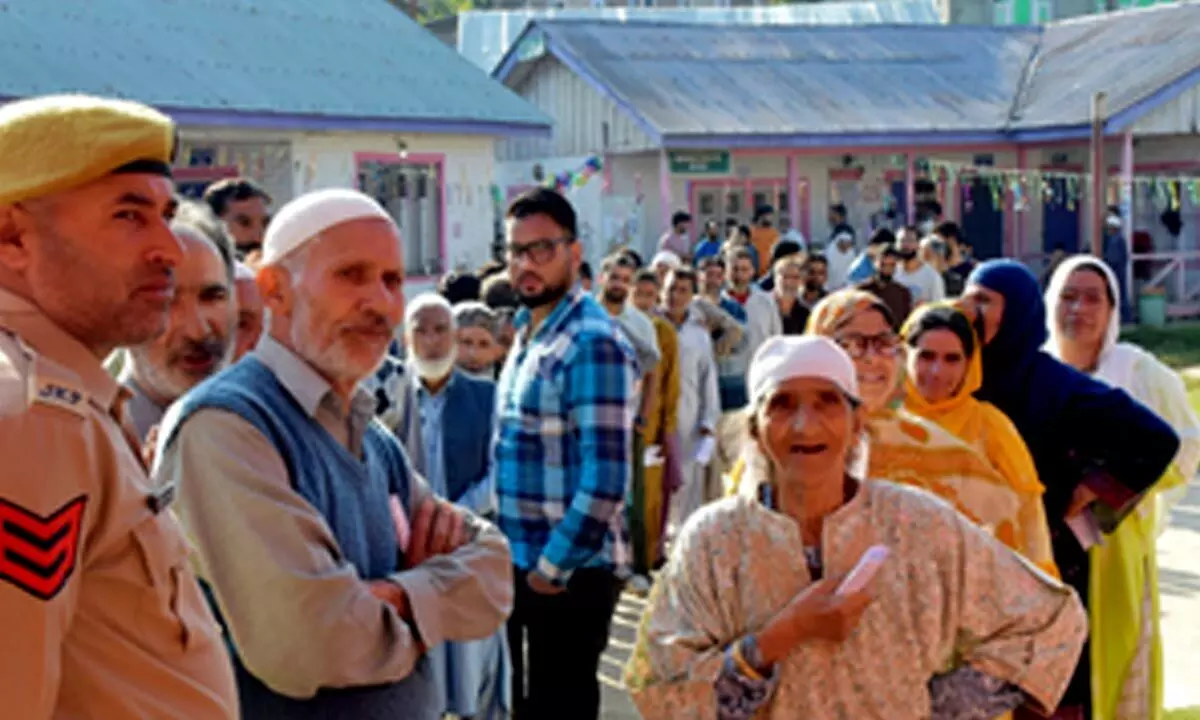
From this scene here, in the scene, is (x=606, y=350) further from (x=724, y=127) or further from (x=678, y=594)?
(x=724, y=127)

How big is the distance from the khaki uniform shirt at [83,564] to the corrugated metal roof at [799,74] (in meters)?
22.4

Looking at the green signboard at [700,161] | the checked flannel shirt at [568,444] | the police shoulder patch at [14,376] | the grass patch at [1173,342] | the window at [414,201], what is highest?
the green signboard at [700,161]

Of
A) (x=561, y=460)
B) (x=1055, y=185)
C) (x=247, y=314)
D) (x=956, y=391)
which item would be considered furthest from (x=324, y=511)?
(x=1055, y=185)

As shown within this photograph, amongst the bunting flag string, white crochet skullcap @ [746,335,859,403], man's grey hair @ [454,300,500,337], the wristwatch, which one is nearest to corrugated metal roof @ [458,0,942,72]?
the bunting flag string

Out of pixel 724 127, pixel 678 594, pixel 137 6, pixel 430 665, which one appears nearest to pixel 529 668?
pixel 678 594

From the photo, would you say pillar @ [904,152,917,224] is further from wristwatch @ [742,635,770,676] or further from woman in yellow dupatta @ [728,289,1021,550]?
wristwatch @ [742,635,770,676]

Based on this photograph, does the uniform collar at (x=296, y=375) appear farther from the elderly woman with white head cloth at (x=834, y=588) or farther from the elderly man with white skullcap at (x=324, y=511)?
the elderly woman with white head cloth at (x=834, y=588)

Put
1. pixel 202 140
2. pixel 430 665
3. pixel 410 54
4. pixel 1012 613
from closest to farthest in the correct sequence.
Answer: pixel 430 665
pixel 1012 613
pixel 202 140
pixel 410 54

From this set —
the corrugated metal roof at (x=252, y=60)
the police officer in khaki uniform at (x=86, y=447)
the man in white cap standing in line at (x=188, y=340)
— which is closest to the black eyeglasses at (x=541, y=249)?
the man in white cap standing in line at (x=188, y=340)

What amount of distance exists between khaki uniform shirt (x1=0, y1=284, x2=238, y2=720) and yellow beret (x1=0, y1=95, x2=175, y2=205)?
168 millimetres

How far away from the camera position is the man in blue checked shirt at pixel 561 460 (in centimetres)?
507

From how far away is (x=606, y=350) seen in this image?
5.14 metres

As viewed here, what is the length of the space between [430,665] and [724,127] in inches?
886

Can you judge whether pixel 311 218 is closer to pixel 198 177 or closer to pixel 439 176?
pixel 198 177
